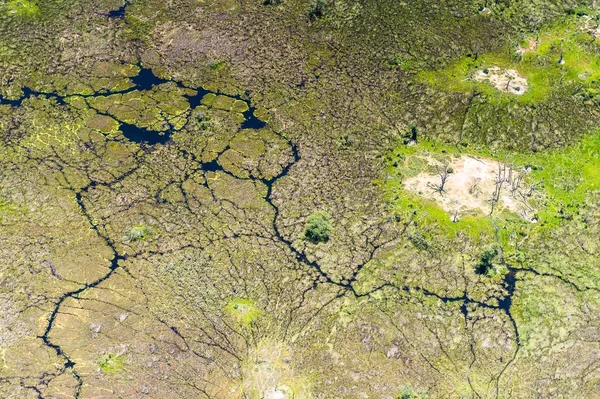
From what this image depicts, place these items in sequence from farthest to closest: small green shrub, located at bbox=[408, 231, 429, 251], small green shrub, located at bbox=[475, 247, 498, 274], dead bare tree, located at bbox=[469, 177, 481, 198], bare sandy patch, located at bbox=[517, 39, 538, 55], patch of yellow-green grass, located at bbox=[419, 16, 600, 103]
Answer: bare sandy patch, located at bbox=[517, 39, 538, 55]
patch of yellow-green grass, located at bbox=[419, 16, 600, 103]
dead bare tree, located at bbox=[469, 177, 481, 198]
small green shrub, located at bbox=[408, 231, 429, 251]
small green shrub, located at bbox=[475, 247, 498, 274]

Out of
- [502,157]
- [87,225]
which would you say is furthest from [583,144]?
[87,225]

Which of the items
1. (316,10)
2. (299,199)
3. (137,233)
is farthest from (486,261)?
(316,10)

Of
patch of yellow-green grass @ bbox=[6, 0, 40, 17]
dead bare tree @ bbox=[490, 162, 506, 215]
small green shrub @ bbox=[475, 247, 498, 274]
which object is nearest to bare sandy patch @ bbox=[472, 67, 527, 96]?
dead bare tree @ bbox=[490, 162, 506, 215]

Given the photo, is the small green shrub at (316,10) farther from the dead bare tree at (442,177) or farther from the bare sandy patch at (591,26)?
the bare sandy patch at (591,26)

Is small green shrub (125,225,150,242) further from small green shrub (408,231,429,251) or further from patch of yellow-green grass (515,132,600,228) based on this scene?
patch of yellow-green grass (515,132,600,228)

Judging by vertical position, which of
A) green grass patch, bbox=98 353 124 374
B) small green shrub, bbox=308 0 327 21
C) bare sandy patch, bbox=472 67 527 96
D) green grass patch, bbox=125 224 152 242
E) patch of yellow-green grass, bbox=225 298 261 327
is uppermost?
small green shrub, bbox=308 0 327 21

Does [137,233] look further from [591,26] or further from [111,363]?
[591,26]

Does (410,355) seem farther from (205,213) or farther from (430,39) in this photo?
(430,39)
